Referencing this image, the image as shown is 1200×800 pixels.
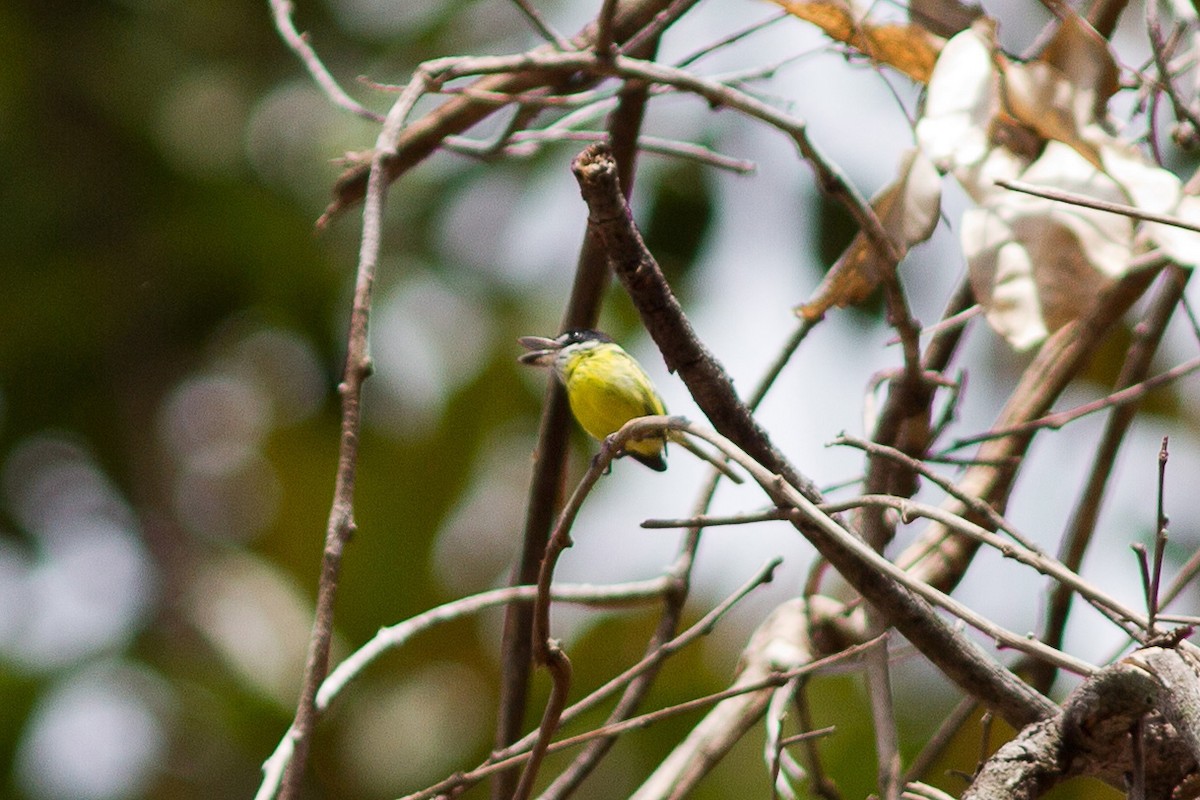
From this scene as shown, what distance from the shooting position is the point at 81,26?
8.55 meters

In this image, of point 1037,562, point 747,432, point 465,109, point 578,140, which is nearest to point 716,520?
point 747,432

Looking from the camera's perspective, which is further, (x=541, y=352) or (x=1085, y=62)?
(x=541, y=352)

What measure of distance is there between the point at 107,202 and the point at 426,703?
16.4 feet

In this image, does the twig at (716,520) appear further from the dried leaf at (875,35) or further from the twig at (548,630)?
the dried leaf at (875,35)

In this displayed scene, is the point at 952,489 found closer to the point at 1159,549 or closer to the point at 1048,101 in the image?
the point at 1159,549

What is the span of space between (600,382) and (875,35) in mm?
905

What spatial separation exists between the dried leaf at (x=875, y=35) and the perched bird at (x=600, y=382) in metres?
0.77

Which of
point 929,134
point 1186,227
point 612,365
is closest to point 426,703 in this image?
point 612,365

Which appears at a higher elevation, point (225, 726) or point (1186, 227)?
point (1186, 227)

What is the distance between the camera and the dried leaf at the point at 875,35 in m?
2.21

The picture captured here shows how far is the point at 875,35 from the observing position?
2236 mm

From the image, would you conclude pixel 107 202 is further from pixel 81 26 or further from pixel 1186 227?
pixel 1186 227

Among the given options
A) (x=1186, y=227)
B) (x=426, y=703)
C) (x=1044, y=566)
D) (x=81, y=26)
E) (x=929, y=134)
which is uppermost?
(x=81, y=26)

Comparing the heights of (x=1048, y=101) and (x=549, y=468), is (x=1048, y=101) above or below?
above
